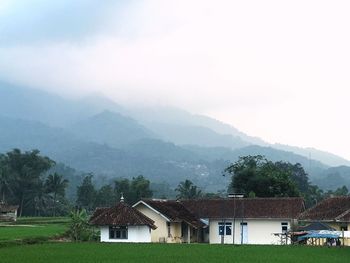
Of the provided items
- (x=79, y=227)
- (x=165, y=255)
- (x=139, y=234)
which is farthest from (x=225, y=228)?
(x=165, y=255)

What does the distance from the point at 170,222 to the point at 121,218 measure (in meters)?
4.07

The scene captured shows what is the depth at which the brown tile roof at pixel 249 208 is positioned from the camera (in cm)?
4514

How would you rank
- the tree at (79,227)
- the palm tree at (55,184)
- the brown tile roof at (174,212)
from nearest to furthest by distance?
the tree at (79,227), the brown tile roof at (174,212), the palm tree at (55,184)

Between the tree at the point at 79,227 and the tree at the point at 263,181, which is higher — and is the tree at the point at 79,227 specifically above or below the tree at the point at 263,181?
below

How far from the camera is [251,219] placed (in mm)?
45875

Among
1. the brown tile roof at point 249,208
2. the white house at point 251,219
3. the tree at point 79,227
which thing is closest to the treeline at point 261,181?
the brown tile roof at point 249,208

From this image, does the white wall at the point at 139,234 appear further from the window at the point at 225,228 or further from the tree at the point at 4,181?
the tree at the point at 4,181

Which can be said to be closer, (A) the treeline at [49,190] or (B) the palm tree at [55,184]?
(A) the treeline at [49,190]

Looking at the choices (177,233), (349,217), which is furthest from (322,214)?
(177,233)

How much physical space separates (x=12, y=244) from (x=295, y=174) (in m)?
88.4

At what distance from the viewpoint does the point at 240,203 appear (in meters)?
47.7

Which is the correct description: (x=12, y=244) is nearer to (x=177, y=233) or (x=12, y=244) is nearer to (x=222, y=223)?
(x=177, y=233)

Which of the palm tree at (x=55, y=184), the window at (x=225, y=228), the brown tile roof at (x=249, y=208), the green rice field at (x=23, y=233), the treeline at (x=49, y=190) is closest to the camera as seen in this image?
the green rice field at (x=23, y=233)

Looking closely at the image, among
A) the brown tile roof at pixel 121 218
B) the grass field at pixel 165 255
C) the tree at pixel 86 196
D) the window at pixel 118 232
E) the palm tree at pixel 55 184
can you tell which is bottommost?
the grass field at pixel 165 255
